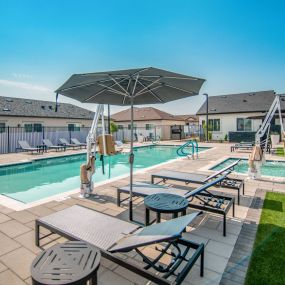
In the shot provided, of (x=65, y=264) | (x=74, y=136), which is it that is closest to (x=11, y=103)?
(x=74, y=136)

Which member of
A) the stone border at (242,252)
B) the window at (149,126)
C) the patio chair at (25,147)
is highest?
the window at (149,126)

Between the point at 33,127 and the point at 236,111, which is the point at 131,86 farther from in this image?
the point at 236,111

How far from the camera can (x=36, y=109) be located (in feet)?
75.7

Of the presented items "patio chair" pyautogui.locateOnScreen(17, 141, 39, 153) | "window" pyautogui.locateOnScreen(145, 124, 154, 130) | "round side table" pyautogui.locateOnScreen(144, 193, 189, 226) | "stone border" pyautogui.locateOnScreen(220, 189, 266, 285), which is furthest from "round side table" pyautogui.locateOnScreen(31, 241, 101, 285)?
"window" pyautogui.locateOnScreen(145, 124, 154, 130)

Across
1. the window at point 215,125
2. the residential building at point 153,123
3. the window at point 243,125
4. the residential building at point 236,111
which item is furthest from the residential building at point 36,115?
the window at point 243,125

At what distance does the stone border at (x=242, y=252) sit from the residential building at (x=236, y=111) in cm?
2138

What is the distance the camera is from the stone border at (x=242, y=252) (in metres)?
2.47

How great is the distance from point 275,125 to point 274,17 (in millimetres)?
14315

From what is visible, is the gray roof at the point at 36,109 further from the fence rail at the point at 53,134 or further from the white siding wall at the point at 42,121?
the fence rail at the point at 53,134

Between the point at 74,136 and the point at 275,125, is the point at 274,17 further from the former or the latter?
the point at 74,136

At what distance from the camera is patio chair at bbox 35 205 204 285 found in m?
2.00

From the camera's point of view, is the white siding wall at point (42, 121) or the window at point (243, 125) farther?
the window at point (243, 125)

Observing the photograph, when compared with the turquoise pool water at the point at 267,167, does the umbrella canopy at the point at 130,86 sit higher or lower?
higher

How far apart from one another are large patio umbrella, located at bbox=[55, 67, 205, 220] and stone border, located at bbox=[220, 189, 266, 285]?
199cm
